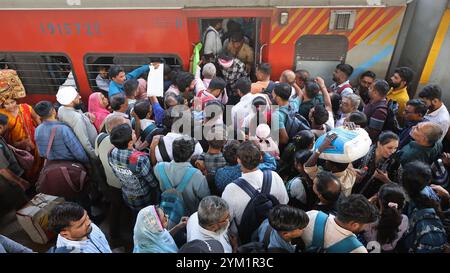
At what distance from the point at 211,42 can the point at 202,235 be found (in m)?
3.31

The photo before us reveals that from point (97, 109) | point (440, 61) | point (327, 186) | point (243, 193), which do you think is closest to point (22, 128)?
point (97, 109)

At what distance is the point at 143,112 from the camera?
3535 mm

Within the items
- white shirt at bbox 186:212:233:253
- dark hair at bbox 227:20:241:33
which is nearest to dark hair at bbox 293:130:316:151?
white shirt at bbox 186:212:233:253

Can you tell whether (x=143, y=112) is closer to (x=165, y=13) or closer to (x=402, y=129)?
(x=165, y=13)

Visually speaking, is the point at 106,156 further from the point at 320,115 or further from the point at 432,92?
the point at 432,92

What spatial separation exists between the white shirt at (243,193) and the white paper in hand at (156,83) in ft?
6.27

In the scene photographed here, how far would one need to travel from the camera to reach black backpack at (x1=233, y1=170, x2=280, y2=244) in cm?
257

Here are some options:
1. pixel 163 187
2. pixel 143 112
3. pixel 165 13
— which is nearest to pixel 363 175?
pixel 163 187

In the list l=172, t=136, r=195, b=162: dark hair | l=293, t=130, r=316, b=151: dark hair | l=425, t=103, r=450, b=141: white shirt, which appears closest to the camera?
l=172, t=136, r=195, b=162: dark hair

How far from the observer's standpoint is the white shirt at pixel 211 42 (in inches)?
191

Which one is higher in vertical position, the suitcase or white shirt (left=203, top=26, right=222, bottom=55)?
white shirt (left=203, top=26, right=222, bottom=55)

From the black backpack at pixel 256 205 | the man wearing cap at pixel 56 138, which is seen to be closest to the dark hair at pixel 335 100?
the black backpack at pixel 256 205

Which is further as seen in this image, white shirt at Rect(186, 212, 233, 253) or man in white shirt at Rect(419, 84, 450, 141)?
man in white shirt at Rect(419, 84, 450, 141)

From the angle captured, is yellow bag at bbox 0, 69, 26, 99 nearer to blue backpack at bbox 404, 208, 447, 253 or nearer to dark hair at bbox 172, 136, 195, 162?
dark hair at bbox 172, 136, 195, 162
